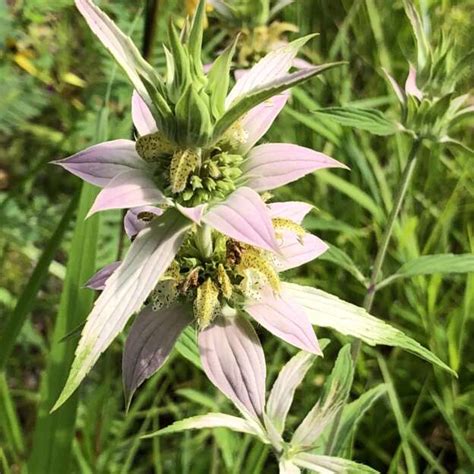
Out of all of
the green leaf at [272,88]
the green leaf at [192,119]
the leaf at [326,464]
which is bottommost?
the leaf at [326,464]

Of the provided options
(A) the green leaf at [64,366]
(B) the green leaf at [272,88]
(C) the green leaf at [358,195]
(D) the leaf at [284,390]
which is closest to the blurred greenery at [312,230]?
(C) the green leaf at [358,195]

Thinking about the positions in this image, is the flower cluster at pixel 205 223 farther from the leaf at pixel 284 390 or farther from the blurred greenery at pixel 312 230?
the blurred greenery at pixel 312 230

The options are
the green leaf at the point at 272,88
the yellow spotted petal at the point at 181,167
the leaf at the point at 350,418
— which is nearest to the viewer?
the green leaf at the point at 272,88

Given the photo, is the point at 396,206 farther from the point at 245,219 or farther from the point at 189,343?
the point at 245,219

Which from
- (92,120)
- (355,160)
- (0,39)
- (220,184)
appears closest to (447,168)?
(355,160)

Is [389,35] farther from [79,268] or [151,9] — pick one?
[79,268]

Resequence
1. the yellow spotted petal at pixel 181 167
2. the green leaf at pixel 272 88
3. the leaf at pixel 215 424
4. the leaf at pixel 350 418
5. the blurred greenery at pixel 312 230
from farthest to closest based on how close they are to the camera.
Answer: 1. the blurred greenery at pixel 312 230
2. the leaf at pixel 350 418
3. the leaf at pixel 215 424
4. the yellow spotted petal at pixel 181 167
5. the green leaf at pixel 272 88

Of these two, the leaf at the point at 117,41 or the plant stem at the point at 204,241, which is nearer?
the leaf at the point at 117,41
